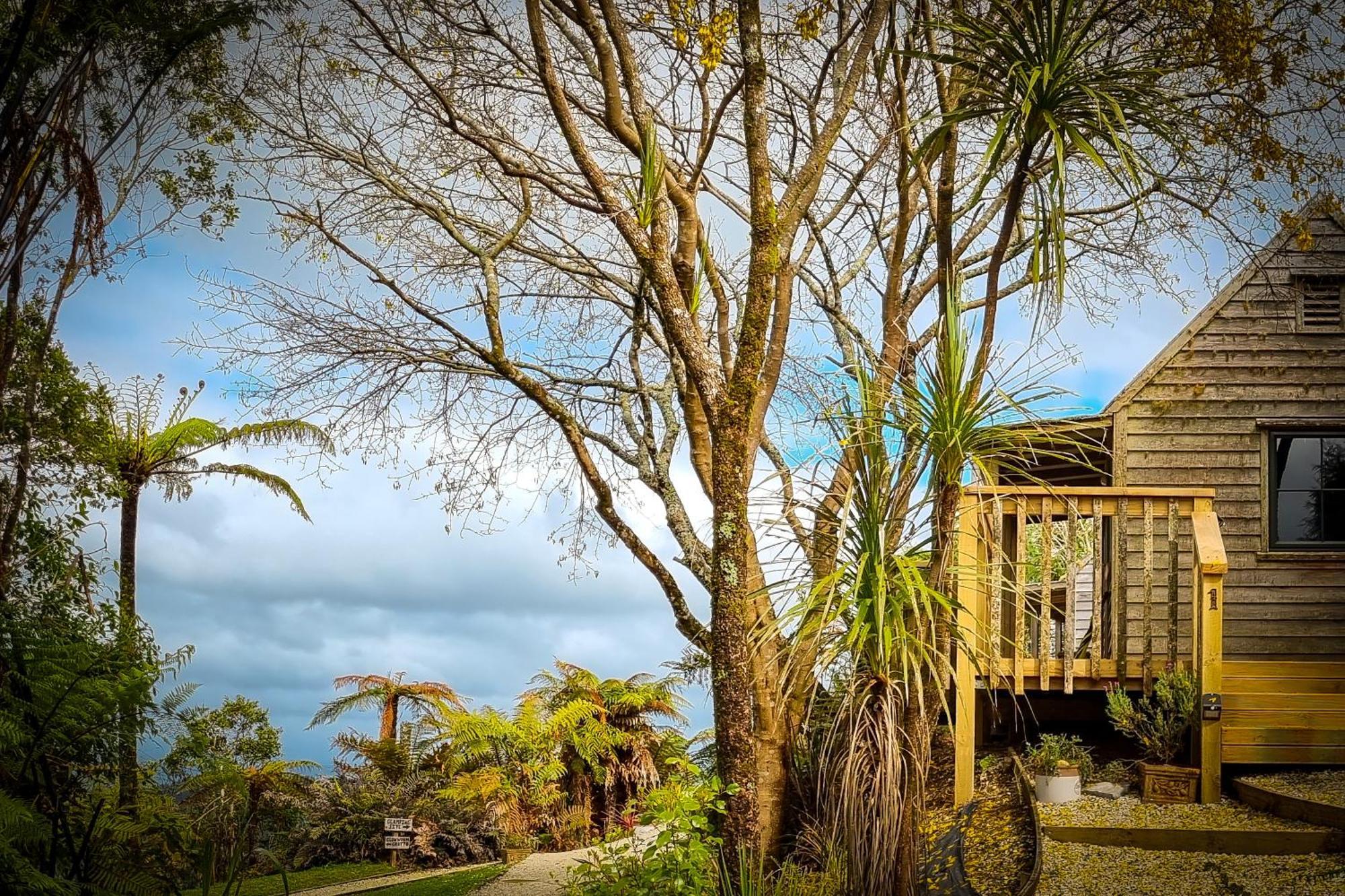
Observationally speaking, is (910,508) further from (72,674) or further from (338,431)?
(338,431)

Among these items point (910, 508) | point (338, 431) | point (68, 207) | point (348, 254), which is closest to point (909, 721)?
point (910, 508)

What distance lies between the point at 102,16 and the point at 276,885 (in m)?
6.18

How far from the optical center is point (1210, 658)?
20.4 ft

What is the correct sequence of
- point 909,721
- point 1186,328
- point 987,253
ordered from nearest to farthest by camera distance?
point 909,721 < point 987,253 < point 1186,328

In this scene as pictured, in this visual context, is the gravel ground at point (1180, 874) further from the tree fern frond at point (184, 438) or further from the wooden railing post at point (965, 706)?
the tree fern frond at point (184, 438)

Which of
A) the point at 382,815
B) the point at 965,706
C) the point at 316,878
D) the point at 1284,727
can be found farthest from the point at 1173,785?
the point at 382,815

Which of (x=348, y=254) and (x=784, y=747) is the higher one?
(x=348, y=254)

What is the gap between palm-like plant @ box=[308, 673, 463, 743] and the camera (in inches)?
440

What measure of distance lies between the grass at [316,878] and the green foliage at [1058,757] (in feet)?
16.2

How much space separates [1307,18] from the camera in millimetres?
7309

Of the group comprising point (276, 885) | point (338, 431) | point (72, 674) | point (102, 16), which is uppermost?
point (102, 16)

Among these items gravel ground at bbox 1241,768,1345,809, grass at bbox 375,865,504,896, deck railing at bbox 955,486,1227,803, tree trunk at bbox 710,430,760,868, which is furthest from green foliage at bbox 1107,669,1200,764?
grass at bbox 375,865,504,896

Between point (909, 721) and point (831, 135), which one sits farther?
point (831, 135)

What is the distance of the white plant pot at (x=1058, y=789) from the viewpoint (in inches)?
245
